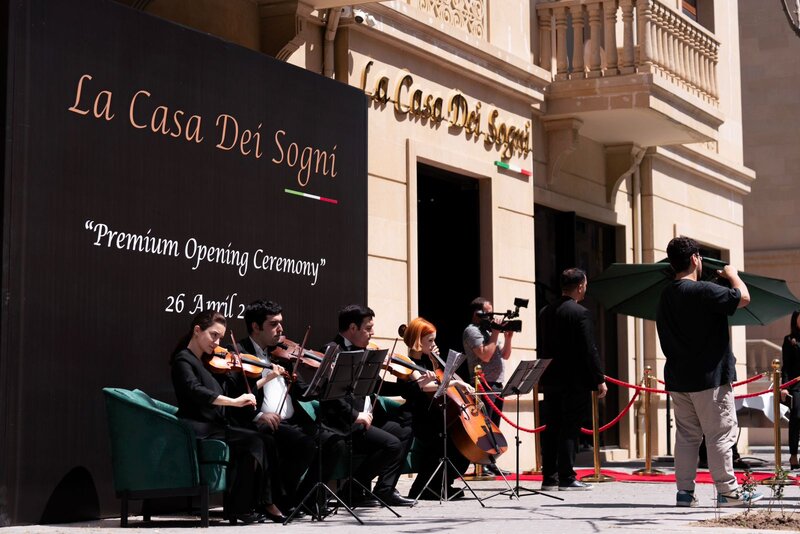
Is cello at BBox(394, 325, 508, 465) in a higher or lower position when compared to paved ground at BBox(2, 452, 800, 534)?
higher

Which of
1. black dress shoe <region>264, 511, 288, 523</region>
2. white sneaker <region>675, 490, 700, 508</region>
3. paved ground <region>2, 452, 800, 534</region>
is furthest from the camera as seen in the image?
white sneaker <region>675, 490, 700, 508</region>

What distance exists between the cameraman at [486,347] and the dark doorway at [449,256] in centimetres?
175

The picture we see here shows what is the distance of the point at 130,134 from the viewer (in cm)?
969

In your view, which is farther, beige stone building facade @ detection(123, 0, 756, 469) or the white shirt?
beige stone building facade @ detection(123, 0, 756, 469)

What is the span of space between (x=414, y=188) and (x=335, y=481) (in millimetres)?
3952

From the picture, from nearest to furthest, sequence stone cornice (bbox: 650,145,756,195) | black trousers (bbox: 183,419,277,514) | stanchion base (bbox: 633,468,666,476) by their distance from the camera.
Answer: black trousers (bbox: 183,419,277,514), stanchion base (bbox: 633,468,666,476), stone cornice (bbox: 650,145,756,195)

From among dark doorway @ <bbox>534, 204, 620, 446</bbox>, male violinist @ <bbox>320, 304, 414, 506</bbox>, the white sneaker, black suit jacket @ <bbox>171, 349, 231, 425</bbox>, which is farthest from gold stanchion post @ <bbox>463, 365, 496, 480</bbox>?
black suit jacket @ <bbox>171, 349, 231, 425</bbox>

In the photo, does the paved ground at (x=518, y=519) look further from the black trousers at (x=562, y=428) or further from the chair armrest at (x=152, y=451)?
the black trousers at (x=562, y=428)

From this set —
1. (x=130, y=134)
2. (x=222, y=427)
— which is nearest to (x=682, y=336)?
(x=222, y=427)

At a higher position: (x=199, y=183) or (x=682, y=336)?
(x=199, y=183)

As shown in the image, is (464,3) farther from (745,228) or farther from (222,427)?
(745,228)

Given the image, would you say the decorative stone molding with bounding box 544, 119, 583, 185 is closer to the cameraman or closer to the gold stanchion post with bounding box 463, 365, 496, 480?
the cameraman

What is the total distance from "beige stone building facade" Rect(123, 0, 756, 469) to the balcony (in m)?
0.03

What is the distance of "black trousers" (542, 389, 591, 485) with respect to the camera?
1223 cm
